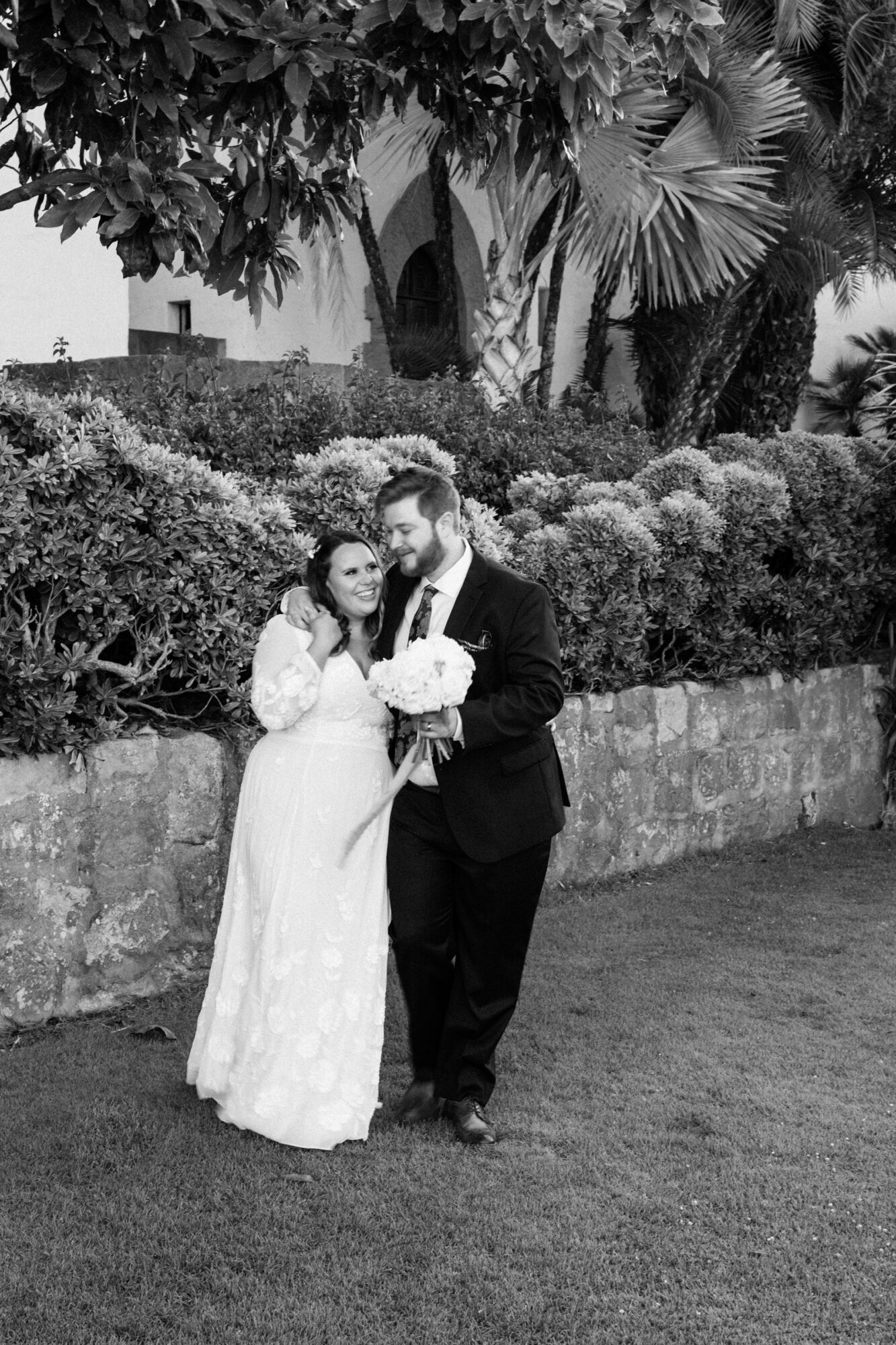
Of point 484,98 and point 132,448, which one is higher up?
point 484,98

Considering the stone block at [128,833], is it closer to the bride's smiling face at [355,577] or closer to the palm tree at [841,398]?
the bride's smiling face at [355,577]

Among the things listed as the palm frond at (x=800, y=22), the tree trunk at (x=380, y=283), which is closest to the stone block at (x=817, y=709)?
the palm frond at (x=800, y=22)

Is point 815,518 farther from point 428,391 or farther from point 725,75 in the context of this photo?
point 725,75

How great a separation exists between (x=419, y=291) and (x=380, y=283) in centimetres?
289

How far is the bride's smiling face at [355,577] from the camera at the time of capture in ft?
15.4

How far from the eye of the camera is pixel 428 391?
386 inches

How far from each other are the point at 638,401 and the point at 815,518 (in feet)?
27.2

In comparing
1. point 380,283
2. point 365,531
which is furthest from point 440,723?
point 380,283

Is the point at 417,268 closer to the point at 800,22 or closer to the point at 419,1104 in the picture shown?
the point at 800,22

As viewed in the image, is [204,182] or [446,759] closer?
[204,182]

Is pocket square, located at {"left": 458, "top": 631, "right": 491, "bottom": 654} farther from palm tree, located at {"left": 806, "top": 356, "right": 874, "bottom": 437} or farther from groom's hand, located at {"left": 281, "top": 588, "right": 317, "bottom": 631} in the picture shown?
palm tree, located at {"left": 806, "top": 356, "right": 874, "bottom": 437}

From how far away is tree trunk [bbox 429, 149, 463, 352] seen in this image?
45.5 ft

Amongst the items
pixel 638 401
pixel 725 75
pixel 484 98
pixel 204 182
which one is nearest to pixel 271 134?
pixel 204 182

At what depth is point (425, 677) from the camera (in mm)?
4320
